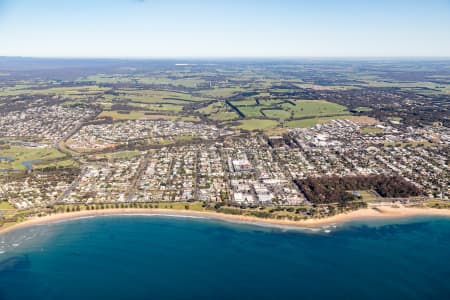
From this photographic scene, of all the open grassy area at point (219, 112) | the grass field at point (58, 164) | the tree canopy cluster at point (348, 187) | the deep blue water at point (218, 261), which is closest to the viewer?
the deep blue water at point (218, 261)

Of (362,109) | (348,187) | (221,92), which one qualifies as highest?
(221,92)

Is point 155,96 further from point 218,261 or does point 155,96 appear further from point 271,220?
point 218,261

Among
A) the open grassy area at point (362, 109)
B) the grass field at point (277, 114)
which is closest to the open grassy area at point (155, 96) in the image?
the grass field at point (277, 114)

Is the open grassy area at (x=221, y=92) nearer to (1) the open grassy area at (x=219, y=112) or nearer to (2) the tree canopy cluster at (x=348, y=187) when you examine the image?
(1) the open grassy area at (x=219, y=112)

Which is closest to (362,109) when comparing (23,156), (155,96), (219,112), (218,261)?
(219,112)

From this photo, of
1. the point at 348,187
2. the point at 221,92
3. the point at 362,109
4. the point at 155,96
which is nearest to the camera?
the point at 348,187

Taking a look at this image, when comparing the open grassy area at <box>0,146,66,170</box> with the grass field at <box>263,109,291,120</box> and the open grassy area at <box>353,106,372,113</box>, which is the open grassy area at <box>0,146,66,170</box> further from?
the open grassy area at <box>353,106,372,113</box>
